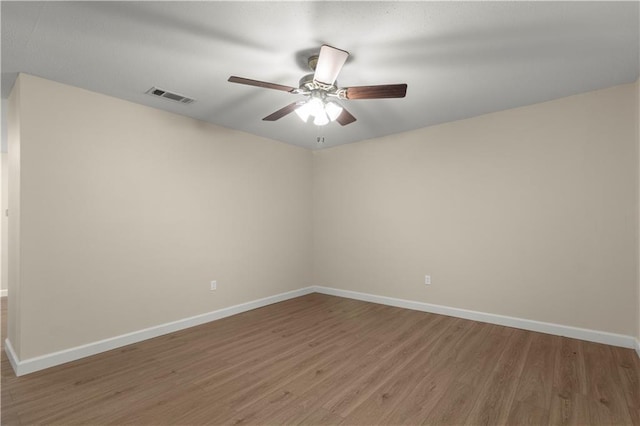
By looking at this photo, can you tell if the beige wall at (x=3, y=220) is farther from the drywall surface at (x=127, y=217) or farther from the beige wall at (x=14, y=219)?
the drywall surface at (x=127, y=217)

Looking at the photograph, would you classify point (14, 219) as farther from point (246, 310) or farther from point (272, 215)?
point (272, 215)

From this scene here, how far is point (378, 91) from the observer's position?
227cm

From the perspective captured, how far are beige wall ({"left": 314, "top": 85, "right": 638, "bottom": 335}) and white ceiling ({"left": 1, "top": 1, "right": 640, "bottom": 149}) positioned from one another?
1.55 feet

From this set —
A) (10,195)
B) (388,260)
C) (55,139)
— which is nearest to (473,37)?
(388,260)

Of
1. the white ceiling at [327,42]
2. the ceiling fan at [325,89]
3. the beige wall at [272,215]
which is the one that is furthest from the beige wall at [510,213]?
the ceiling fan at [325,89]

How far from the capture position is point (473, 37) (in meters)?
2.12

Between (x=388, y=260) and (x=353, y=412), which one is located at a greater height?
(x=388, y=260)

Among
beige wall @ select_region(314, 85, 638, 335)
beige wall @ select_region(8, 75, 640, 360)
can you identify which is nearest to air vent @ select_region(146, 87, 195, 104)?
beige wall @ select_region(8, 75, 640, 360)

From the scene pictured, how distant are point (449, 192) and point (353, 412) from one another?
9.54 ft

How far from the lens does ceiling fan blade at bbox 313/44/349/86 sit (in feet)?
6.31

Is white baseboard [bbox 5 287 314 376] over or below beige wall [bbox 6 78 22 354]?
below

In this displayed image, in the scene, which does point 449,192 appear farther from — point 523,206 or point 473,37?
point 473,37

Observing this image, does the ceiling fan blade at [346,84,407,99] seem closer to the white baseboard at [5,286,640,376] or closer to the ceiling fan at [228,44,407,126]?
the ceiling fan at [228,44,407,126]

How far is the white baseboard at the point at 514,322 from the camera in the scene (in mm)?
2953
